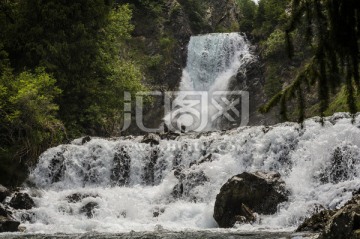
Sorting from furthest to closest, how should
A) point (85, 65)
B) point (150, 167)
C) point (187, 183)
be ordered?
1. point (85, 65)
2. point (150, 167)
3. point (187, 183)

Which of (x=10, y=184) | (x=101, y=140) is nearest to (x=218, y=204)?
(x=101, y=140)

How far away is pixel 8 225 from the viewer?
14219 millimetres

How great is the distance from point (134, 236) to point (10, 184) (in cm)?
1094

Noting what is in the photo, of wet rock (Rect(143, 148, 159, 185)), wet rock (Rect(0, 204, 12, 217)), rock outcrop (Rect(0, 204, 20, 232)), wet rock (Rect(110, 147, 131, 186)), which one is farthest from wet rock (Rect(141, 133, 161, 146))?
rock outcrop (Rect(0, 204, 20, 232))

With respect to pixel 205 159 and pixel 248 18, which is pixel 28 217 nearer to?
pixel 205 159

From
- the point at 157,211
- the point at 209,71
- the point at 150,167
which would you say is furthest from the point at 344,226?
the point at 209,71

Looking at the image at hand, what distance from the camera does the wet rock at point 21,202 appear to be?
1661cm

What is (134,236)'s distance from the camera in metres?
12.2

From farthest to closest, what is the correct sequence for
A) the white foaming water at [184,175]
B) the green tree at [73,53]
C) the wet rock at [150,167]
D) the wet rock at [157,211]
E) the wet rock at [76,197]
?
the green tree at [73,53] → the wet rock at [150,167] → the wet rock at [76,197] → the wet rock at [157,211] → the white foaming water at [184,175]

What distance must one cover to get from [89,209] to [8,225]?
3.24 m

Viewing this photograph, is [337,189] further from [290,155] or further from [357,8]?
[357,8]

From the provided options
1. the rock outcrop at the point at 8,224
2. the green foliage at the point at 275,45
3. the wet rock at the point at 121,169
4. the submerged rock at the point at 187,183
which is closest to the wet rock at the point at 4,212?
the rock outcrop at the point at 8,224

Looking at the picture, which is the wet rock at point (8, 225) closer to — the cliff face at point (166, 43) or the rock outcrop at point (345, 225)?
the rock outcrop at point (345, 225)

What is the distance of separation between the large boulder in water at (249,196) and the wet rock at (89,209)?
14.9 ft
